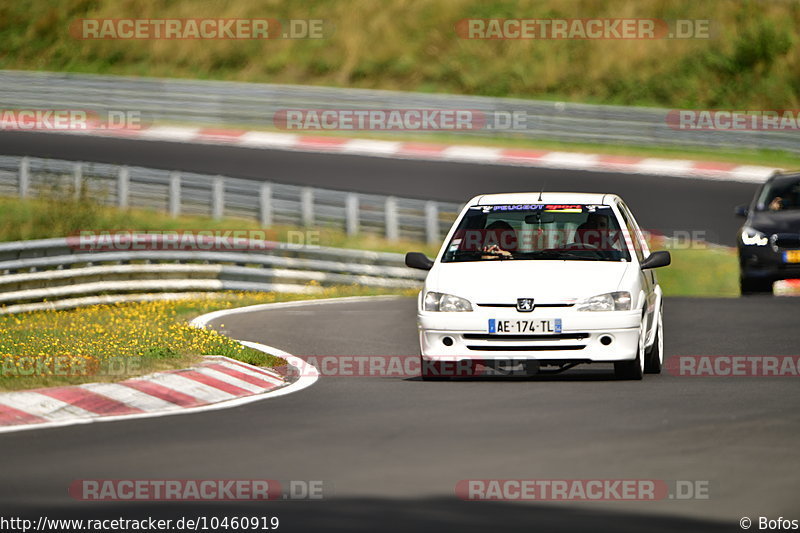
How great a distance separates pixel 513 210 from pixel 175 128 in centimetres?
2931

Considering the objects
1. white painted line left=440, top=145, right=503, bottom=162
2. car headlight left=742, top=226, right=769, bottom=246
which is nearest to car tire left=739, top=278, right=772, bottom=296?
car headlight left=742, top=226, right=769, bottom=246

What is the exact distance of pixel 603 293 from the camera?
12.5 m

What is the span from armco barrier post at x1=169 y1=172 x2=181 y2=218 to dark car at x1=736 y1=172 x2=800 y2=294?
1276cm

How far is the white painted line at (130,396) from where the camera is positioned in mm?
11234

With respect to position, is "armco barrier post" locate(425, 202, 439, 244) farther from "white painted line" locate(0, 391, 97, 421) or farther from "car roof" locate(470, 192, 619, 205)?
"white painted line" locate(0, 391, 97, 421)

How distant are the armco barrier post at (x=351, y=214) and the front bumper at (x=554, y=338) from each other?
1663 centimetres

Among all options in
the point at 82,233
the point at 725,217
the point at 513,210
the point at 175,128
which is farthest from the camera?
the point at 175,128

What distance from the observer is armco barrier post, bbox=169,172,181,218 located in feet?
98.9

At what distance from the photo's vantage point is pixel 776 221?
20.2 m

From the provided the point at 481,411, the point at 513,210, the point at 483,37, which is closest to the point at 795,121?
the point at 483,37

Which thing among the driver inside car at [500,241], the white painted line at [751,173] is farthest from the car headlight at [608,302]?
the white painted line at [751,173]

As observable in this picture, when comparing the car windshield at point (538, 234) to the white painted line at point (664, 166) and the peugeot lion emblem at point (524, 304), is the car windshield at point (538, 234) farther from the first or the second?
the white painted line at point (664, 166)

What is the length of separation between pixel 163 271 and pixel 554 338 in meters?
12.6

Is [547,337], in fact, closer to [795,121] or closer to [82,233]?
[82,233]
